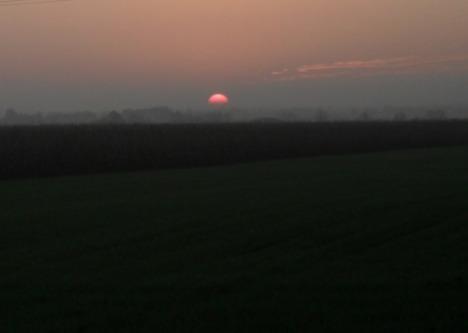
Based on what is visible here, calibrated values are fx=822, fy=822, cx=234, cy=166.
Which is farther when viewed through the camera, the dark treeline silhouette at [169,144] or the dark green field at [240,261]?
the dark treeline silhouette at [169,144]

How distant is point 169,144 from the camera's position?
4484cm

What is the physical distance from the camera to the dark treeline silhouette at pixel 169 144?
1561 inches

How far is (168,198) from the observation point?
22391 mm

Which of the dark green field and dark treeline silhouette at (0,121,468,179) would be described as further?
dark treeline silhouette at (0,121,468,179)

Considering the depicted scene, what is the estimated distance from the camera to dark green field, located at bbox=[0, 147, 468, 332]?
28.6ft

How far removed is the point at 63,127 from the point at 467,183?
2372 cm

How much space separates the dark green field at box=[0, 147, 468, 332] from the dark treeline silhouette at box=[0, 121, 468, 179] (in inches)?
656

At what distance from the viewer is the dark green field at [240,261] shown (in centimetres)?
871

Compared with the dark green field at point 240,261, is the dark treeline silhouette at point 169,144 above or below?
above

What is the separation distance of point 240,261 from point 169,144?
3307 cm

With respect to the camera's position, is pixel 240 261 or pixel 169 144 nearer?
pixel 240 261

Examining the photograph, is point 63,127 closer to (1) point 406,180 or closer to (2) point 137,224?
(1) point 406,180

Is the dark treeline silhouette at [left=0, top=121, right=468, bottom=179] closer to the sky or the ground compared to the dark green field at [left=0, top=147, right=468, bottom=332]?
closer to the sky

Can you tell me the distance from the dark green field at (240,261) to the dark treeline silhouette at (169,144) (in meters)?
16.7
